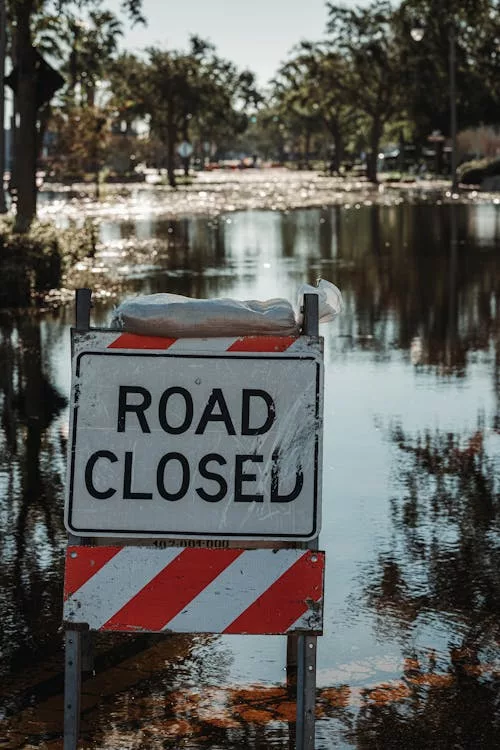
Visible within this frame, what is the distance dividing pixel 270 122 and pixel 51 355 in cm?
18387

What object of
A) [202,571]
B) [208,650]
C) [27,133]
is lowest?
[208,650]

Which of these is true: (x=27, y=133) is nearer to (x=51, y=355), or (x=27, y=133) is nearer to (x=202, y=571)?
(x=51, y=355)

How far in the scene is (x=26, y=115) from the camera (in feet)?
91.3

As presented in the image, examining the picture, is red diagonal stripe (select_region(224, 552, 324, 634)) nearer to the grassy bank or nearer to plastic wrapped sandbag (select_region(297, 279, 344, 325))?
plastic wrapped sandbag (select_region(297, 279, 344, 325))

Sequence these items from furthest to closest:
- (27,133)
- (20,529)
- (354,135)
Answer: (354,135) → (27,133) → (20,529)

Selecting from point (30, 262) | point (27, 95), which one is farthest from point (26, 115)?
point (30, 262)

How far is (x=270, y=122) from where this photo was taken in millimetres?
196750

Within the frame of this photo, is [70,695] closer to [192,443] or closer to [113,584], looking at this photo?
[113,584]

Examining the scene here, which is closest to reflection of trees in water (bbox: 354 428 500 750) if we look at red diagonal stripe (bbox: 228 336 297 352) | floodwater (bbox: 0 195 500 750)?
floodwater (bbox: 0 195 500 750)

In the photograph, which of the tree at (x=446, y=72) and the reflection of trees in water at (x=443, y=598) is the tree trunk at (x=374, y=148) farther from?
the reflection of trees in water at (x=443, y=598)

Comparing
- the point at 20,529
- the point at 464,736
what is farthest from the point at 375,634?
the point at 20,529

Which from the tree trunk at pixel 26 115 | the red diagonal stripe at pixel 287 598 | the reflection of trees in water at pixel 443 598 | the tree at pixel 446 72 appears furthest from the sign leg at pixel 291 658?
the tree at pixel 446 72

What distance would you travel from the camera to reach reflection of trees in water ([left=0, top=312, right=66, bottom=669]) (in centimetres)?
698

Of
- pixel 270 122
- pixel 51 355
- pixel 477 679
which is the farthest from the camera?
pixel 270 122
